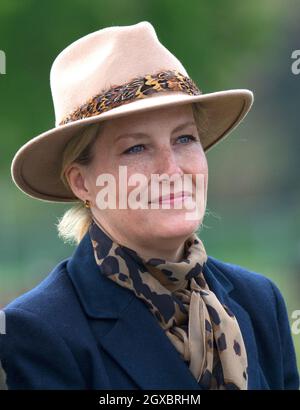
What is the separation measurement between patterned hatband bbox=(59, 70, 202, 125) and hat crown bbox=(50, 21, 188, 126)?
2 centimetres

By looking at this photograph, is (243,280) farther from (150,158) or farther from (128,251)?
(150,158)

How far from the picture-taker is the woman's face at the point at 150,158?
1.53 meters

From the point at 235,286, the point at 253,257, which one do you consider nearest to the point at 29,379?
the point at 235,286

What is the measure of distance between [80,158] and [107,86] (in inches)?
7.2

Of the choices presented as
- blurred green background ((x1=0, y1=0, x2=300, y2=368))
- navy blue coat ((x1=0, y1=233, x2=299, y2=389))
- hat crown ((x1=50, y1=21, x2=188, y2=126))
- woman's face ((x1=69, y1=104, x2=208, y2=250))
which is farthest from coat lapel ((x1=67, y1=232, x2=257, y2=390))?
blurred green background ((x1=0, y1=0, x2=300, y2=368))

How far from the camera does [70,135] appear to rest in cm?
162

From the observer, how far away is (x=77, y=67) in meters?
1.67

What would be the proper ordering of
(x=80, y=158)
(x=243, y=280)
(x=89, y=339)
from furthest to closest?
(x=243, y=280) → (x=80, y=158) → (x=89, y=339)

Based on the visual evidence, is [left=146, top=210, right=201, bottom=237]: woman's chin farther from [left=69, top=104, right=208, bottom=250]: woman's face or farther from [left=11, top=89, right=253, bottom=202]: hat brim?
[left=11, top=89, right=253, bottom=202]: hat brim

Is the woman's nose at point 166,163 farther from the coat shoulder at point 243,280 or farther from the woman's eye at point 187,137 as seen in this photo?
the coat shoulder at point 243,280

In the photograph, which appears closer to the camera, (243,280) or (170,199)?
(170,199)

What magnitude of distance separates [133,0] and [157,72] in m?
3.12

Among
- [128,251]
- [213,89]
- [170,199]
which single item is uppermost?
[213,89]

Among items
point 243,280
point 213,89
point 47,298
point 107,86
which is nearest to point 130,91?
point 107,86
